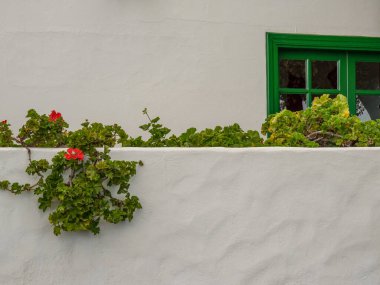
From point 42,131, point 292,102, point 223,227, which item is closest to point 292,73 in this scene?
point 292,102

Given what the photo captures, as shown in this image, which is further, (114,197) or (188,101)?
(188,101)

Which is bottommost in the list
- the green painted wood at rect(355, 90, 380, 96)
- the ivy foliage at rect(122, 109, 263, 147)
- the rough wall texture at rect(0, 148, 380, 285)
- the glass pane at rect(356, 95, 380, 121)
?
the rough wall texture at rect(0, 148, 380, 285)

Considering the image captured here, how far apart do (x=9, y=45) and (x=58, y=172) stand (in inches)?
85.7

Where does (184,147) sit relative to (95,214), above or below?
above

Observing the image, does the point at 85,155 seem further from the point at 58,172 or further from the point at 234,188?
the point at 234,188

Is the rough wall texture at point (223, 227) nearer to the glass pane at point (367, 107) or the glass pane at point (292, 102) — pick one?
the glass pane at point (292, 102)

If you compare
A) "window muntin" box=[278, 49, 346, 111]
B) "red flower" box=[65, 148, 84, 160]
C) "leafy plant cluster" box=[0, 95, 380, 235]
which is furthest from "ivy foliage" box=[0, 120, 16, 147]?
"window muntin" box=[278, 49, 346, 111]

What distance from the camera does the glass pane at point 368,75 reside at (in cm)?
632

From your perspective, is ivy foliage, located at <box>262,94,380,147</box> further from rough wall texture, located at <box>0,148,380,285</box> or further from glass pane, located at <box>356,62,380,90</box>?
glass pane, located at <box>356,62,380,90</box>

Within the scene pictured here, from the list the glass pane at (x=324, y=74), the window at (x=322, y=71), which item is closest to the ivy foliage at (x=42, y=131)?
the window at (x=322, y=71)

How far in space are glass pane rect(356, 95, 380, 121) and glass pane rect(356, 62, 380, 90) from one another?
0.11m

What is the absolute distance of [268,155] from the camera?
3.76 meters

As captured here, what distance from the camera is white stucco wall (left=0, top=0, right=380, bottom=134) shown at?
5262 millimetres

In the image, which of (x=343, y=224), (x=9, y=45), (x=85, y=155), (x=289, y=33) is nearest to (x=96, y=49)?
(x=9, y=45)
